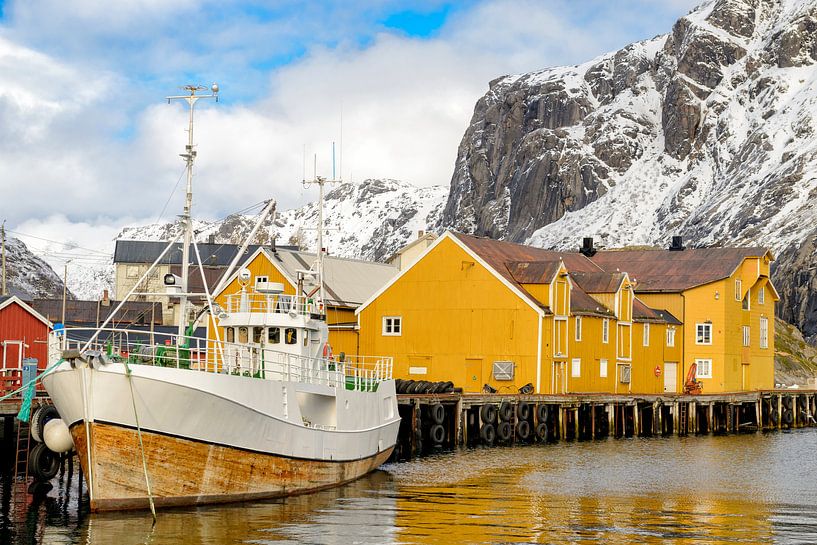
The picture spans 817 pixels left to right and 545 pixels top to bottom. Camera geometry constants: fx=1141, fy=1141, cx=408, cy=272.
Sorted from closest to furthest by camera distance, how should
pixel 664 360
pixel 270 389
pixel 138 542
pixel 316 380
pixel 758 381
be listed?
pixel 138 542 < pixel 270 389 < pixel 316 380 < pixel 664 360 < pixel 758 381

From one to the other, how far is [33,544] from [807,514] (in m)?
20.3

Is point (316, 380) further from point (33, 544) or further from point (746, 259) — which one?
point (746, 259)

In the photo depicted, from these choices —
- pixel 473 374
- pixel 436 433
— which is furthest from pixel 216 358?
pixel 473 374

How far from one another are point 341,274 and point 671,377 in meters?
21.4

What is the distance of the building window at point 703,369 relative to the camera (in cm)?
7062

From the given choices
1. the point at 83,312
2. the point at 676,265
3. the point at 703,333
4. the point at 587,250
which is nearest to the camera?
the point at 703,333

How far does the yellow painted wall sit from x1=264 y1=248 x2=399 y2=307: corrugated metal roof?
14.8 ft

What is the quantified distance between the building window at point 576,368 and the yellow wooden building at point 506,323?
53mm

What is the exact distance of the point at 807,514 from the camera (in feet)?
103

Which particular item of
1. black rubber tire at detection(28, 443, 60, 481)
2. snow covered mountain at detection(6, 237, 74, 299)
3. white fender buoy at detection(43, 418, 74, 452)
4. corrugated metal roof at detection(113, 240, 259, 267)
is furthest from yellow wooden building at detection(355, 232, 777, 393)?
snow covered mountain at detection(6, 237, 74, 299)

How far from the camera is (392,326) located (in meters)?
61.2

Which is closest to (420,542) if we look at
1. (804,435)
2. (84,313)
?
(804,435)

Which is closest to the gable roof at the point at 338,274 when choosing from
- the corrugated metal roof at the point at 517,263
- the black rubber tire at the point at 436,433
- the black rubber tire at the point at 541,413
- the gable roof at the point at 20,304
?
the corrugated metal roof at the point at 517,263

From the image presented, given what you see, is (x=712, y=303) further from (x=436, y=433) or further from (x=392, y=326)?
(x=436, y=433)
